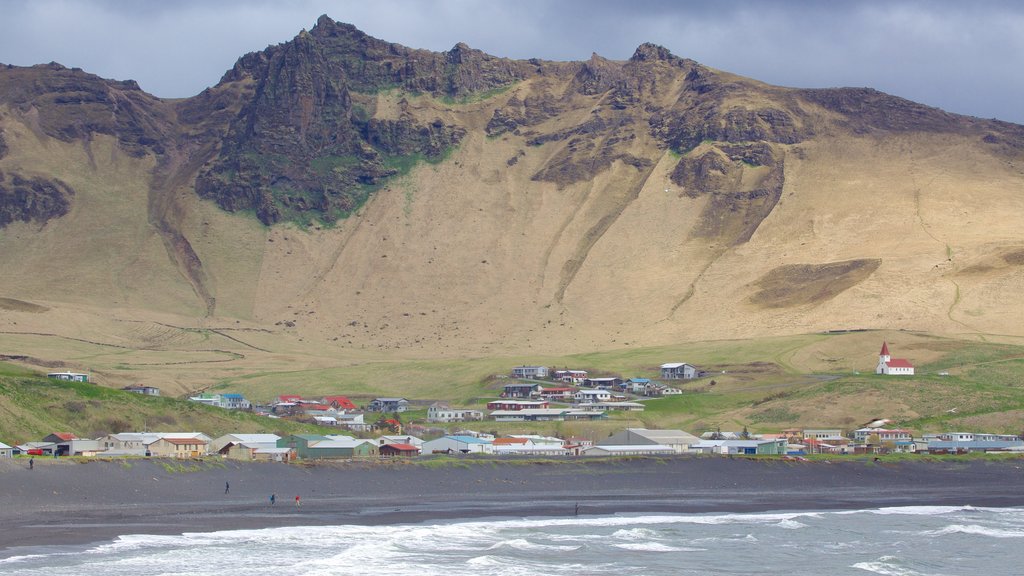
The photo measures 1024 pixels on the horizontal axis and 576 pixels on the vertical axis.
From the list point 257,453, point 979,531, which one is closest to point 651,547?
point 979,531

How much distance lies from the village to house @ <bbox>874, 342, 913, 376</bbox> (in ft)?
0.31

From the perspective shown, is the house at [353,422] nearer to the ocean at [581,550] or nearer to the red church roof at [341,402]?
the red church roof at [341,402]

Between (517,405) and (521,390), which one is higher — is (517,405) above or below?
below

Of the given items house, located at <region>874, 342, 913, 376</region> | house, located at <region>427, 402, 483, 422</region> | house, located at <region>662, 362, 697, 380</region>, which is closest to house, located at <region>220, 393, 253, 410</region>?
house, located at <region>427, 402, 483, 422</region>

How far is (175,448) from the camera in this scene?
85062 millimetres

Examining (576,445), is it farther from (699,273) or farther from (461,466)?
(699,273)

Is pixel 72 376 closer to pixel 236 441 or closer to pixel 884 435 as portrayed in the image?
pixel 236 441

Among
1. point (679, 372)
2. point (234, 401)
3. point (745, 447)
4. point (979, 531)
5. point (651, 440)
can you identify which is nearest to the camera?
point (979, 531)

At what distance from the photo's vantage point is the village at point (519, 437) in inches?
3420

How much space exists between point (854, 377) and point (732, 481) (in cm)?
4331

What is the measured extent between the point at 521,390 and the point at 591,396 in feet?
29.1

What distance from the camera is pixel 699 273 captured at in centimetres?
19875

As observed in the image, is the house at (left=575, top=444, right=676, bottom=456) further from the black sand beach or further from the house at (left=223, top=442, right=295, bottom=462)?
the house at (left=223, top=442, right=295, bottom=462)

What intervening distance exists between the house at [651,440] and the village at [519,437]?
3.7 inches
